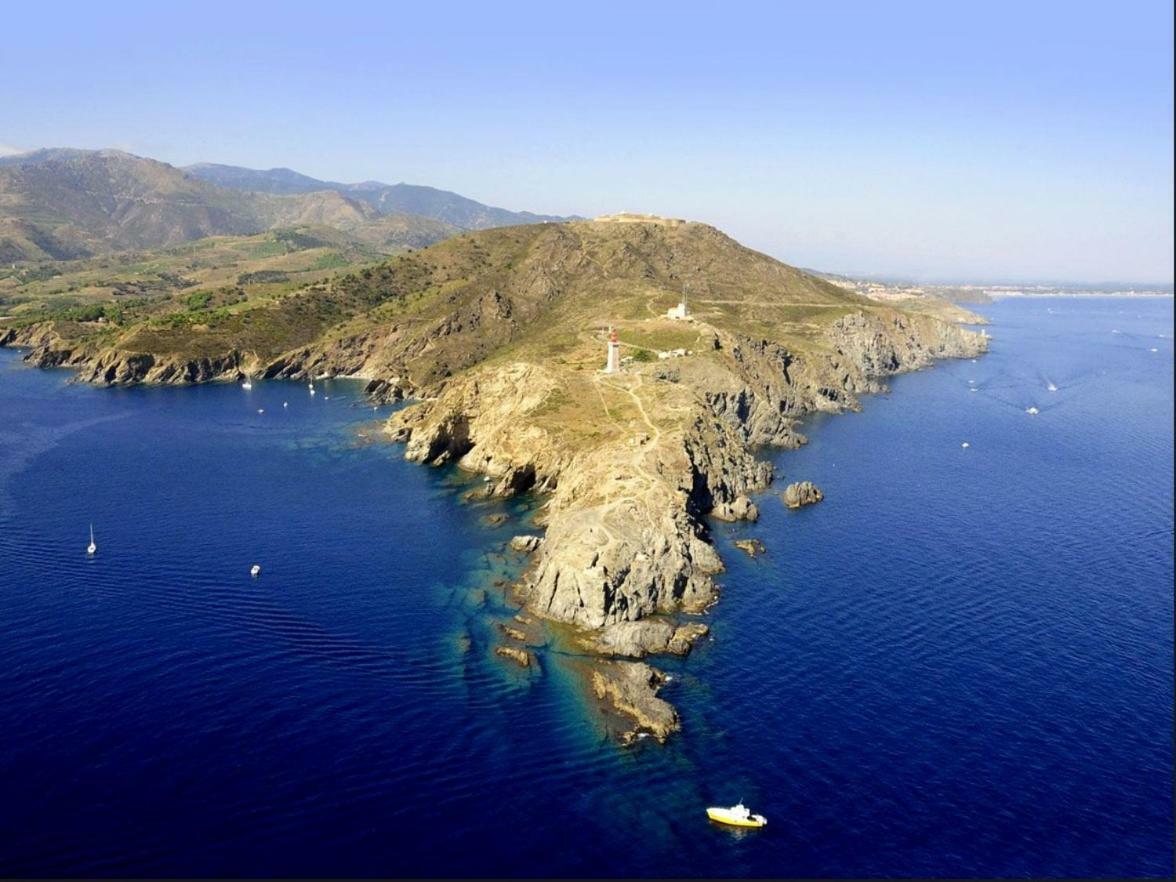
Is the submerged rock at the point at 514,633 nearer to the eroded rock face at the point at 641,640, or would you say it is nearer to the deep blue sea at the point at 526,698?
the deep blue sea at the point at 526,698

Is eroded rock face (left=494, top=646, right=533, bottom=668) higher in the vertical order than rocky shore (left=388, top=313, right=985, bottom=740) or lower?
lower

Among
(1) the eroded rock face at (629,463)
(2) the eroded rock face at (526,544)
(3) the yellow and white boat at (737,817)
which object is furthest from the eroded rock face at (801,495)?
(3) the yellow and white boat at (737,817)

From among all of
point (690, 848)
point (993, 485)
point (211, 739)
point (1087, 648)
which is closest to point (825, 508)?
point (993, 485)

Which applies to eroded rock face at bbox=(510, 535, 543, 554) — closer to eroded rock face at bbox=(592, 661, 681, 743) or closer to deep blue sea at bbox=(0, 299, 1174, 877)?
deep blue sea at bbox=(0, 299, 1174, 877)

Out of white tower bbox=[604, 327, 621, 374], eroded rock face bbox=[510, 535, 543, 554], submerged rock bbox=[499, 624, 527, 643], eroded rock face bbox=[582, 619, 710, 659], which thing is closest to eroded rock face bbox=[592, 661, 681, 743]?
eroded rock face bbox=[582, 619, 710, 659]

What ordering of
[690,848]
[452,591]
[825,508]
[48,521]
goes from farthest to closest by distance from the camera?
[825,508] → [48,521] → [452,591] → [690,848]

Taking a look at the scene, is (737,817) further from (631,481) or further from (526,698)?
(631,481)

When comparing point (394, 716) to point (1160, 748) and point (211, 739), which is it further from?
point (1160, 748)
